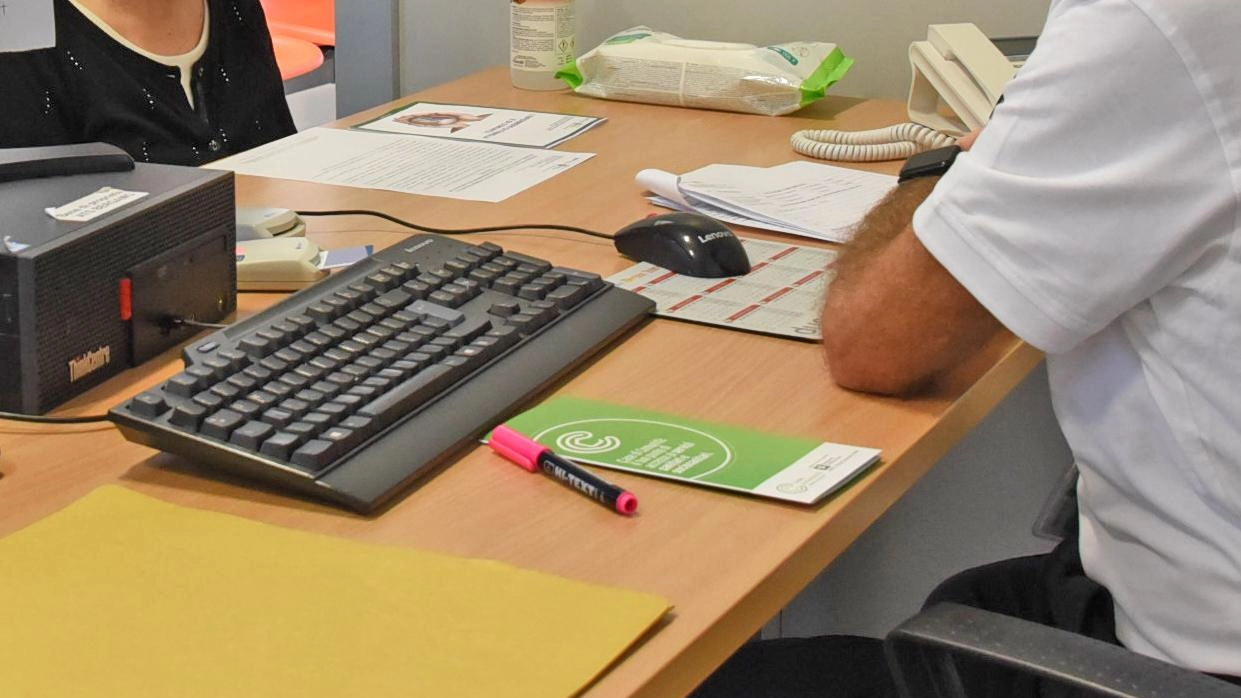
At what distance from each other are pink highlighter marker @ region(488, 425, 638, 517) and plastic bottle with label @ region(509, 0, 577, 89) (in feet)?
3.81

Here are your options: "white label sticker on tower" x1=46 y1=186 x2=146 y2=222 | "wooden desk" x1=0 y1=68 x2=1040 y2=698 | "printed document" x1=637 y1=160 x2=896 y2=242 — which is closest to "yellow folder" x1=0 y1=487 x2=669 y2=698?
"wooden desk" x1=0 y1=68 x2=1040 y2=698

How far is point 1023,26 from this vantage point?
193cm

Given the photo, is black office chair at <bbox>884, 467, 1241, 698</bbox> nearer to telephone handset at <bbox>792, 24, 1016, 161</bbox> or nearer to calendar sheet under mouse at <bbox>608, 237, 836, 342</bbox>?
calendar sheet under mouse at <bbox>608, 237, 836, 342</bbox>

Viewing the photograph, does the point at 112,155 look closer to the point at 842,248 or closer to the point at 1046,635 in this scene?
the point at 842,248

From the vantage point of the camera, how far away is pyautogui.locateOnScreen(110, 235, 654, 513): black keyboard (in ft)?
2.81

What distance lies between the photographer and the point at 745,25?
6.89 feet

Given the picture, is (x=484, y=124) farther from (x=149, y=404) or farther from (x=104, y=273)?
(x=149, y=404)

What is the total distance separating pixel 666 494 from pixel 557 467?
2.6 inches

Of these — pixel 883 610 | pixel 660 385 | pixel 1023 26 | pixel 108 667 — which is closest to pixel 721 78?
pixel 1023 26

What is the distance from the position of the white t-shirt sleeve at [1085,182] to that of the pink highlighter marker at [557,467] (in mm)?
271

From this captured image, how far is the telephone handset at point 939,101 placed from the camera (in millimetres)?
1681

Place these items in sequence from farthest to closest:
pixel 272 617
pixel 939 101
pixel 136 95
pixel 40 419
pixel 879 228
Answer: pixel 136 95, pixel 939 101, pixel 879 228, pixel 40 419, pixel 272 617

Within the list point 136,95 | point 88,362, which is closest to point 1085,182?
point 88,362

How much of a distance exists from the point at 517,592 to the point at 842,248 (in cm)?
48
